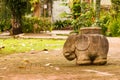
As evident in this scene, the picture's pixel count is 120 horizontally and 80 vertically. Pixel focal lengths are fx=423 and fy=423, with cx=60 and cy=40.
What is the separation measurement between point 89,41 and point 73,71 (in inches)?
47.3

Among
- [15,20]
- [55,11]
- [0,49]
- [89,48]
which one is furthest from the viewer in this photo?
[55,11]

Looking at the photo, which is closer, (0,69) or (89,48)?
(0,69)

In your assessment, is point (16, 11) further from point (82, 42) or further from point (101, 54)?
point (101, 54)

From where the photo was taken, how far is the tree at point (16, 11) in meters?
26.6

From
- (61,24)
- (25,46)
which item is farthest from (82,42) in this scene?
(61,24)

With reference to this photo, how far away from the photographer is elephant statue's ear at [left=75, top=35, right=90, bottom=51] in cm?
795

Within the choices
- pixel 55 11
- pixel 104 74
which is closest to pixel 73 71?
pixel 104 74

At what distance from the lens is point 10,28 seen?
99.7 feet

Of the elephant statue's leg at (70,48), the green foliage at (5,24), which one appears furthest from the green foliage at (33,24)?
the elephant statue's leg at (70,48)

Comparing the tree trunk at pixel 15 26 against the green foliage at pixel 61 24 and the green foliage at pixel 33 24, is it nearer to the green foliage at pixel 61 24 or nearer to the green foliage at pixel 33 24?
the green foliage at pixel 33 24

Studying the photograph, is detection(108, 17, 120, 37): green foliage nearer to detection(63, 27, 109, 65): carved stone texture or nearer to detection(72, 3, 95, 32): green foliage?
detection(72, 3, 95, 32): green foliage

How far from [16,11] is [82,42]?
19.5m

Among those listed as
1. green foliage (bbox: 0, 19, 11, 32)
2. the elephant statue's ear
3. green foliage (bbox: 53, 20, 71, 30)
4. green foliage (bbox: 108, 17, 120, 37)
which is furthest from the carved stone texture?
green foliage (bbox: 53, 20, 71, 30)

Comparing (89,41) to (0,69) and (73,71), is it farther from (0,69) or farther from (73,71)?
(0,69)
